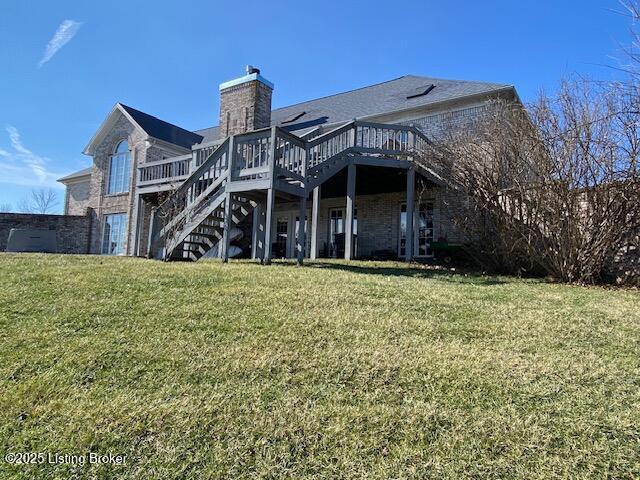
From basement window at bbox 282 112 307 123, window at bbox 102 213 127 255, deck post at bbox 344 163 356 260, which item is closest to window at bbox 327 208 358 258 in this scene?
deck post at bbox 344 163 356 260

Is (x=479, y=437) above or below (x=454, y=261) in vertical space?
below

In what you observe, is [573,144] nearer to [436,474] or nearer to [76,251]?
[436,474]

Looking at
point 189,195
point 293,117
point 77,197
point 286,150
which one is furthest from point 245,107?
point 77,197

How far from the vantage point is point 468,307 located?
5.57 m

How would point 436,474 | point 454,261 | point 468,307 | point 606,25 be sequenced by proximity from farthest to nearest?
point 454,261
point 606,25
point 468,307
point 436,474

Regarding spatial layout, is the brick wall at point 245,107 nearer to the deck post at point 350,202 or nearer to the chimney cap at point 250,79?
the chimney cap at point 250,79

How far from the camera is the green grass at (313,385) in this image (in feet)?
8.33

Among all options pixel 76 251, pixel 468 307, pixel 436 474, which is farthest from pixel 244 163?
pixel 76 251

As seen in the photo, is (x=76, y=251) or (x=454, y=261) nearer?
(x=454, y=261)

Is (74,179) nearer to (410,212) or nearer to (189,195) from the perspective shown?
(189,195)

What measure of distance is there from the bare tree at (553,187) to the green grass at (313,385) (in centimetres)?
295

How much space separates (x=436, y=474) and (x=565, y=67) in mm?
9061

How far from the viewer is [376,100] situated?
17109 mm

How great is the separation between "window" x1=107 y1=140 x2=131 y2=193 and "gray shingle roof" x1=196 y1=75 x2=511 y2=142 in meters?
3.82
